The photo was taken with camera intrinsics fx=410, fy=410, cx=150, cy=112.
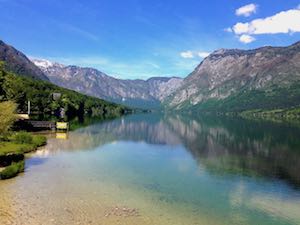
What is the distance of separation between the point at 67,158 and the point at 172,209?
38.2 meters

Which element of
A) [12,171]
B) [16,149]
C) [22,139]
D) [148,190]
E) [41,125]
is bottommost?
[148,190]

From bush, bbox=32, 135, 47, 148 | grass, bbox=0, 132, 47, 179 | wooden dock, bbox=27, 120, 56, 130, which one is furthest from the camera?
wooden dock, bbox=27, 120, 56, 130

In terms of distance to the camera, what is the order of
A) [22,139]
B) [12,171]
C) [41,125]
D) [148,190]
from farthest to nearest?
[41,125] → [22,139] → [12,171] → [148,190]

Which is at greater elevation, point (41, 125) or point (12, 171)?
point (41, 125)

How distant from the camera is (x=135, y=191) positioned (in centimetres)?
5134

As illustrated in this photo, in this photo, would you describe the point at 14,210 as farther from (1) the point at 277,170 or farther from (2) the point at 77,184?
(1) the point at 277,170

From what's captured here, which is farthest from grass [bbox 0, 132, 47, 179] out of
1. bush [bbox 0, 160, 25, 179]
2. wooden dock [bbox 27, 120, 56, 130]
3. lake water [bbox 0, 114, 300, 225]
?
wooden dock [bbox 27, 120, 56, 130]

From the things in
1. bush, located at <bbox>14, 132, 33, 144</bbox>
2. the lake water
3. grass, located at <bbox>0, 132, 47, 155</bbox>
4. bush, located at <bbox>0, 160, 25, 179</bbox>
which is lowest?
the lake water

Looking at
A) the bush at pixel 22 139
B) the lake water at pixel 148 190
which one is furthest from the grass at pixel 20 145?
the lake water at pixel 148 190

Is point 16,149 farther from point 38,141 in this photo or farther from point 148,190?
point 148,190

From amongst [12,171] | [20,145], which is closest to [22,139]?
[20,145]

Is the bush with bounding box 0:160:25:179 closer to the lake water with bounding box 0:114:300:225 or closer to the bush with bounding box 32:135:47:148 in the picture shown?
the lake water with bounding box 0:114:300:225

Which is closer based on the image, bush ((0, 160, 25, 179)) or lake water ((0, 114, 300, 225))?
lake water ((0, 114, 300, 225))

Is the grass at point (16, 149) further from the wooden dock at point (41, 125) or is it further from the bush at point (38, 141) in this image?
the wooden dock at point (41, 125)
